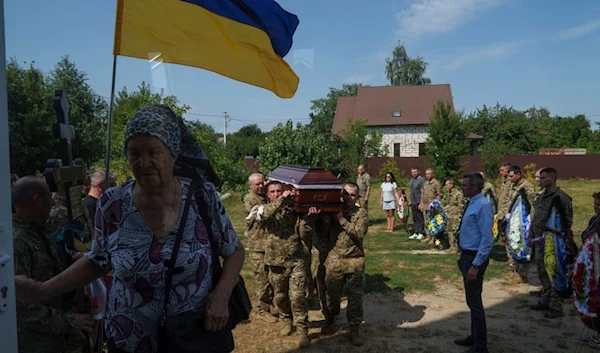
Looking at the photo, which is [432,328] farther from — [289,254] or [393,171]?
[393,171]

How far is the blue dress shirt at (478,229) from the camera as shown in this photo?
4824 millimetres

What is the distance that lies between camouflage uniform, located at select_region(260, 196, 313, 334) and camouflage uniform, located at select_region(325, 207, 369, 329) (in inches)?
13.1

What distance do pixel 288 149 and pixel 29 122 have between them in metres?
7.16

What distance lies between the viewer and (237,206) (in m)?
18.5

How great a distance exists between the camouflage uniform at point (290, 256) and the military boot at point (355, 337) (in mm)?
534

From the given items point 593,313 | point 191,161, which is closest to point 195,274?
point 191,161

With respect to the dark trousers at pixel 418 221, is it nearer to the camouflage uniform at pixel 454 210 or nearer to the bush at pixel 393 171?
the camouflage uniform at pixel 454 210

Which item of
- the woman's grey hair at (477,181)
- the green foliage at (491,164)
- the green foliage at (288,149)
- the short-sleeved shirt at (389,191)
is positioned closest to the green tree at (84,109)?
the green foliage at (288,149)

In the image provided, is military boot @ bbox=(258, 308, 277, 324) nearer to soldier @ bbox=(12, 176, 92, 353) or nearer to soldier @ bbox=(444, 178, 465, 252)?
soldier @ bbox=(12, 176, 92, 353)

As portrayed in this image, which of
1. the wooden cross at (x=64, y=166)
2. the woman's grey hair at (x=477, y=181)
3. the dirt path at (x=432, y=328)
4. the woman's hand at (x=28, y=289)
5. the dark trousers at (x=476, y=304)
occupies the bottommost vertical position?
the dirt path at (x=432, y=328)

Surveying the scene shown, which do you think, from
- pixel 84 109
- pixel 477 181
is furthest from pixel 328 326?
pixel 84 109

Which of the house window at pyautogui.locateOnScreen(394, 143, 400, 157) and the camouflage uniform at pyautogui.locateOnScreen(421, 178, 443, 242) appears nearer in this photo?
the camouflage uniform at pyautogui.locateOnScreen(421, 178, 443, 242)

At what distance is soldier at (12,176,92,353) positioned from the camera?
2498 mm

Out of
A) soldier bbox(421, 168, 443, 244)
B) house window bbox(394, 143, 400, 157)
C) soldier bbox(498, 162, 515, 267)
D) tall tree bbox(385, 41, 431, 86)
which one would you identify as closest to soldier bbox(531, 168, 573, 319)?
soldier bbox(498, 162, 515, 267)
